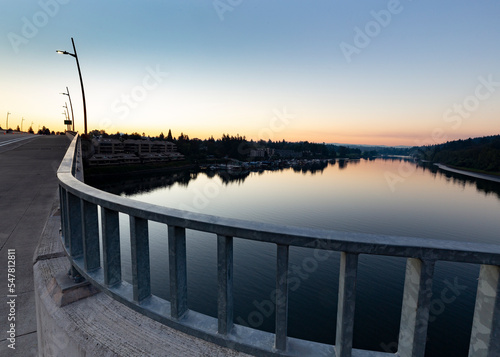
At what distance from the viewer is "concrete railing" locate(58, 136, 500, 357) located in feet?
4.66

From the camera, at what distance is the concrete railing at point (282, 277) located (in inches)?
56.0

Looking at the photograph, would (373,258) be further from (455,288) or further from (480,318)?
(480,318)

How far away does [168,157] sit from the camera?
108 metres

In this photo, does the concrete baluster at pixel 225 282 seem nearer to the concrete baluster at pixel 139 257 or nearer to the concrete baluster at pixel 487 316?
the concrete baluster at pixel 139 257

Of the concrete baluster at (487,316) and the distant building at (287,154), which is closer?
the concrete baluster at (487,316)

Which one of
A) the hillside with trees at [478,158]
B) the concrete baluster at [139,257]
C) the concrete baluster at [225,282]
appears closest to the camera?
the concrete baluster at [225,282]

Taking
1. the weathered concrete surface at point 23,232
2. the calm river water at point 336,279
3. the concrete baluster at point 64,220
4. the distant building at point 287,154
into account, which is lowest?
the calm river water at point 336,279

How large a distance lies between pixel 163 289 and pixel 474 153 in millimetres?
144915

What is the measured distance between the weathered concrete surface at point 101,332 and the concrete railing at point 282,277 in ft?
0.84

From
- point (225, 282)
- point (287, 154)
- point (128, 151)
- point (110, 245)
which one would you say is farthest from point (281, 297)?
point (287, 154)

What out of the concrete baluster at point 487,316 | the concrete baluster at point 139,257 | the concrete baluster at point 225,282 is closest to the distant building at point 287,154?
the concrete baluster at point 139,257

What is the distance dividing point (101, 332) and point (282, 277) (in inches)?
71.6

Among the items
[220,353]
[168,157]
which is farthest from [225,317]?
[168,157]

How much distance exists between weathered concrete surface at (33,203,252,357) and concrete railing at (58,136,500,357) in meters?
0.26
